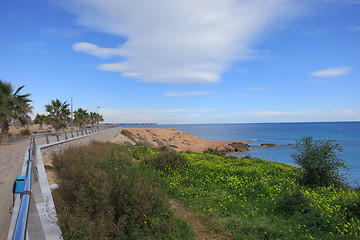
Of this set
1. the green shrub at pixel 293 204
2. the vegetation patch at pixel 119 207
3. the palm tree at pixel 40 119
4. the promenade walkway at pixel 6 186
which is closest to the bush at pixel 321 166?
the green shrub at pixel 293 204

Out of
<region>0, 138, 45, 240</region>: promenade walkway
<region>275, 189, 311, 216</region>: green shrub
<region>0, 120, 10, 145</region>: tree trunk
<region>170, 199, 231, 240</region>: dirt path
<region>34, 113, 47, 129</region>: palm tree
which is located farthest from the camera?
<region>34, 113, 47, 129</region>: palm tree

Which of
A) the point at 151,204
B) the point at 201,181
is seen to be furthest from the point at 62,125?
the point at 151,204

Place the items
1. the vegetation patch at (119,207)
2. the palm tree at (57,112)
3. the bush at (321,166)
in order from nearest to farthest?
the vegetation patch at (119,207)
the bush at (321,166)
the palm tree at (57,112)

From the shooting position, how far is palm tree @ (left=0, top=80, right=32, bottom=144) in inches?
963

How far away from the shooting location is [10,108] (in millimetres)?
25672

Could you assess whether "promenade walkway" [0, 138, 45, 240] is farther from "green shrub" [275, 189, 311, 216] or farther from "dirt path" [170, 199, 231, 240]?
"green shrub" [275, 189, 311, 216]

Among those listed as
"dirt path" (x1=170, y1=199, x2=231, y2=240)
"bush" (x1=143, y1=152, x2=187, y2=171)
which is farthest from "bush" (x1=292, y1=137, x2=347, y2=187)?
"dirt path" (x1=170, y1=199, x2=231, y2=240)

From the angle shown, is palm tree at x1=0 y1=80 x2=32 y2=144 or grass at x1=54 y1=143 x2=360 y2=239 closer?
grass at x1=54 y1=143 x2=360 y2=239

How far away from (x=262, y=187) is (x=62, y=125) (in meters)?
48.3

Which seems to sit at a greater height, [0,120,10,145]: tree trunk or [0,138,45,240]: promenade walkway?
[0,120,10,145]: tree trunk

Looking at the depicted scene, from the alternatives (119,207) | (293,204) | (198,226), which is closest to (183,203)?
(198,226)

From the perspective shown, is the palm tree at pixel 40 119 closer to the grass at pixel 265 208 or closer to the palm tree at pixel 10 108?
the palm tree at pixel 10 108

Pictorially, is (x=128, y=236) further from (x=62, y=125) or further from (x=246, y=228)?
(x=62, y=125)

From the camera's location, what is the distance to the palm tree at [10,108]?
24.5 metres
